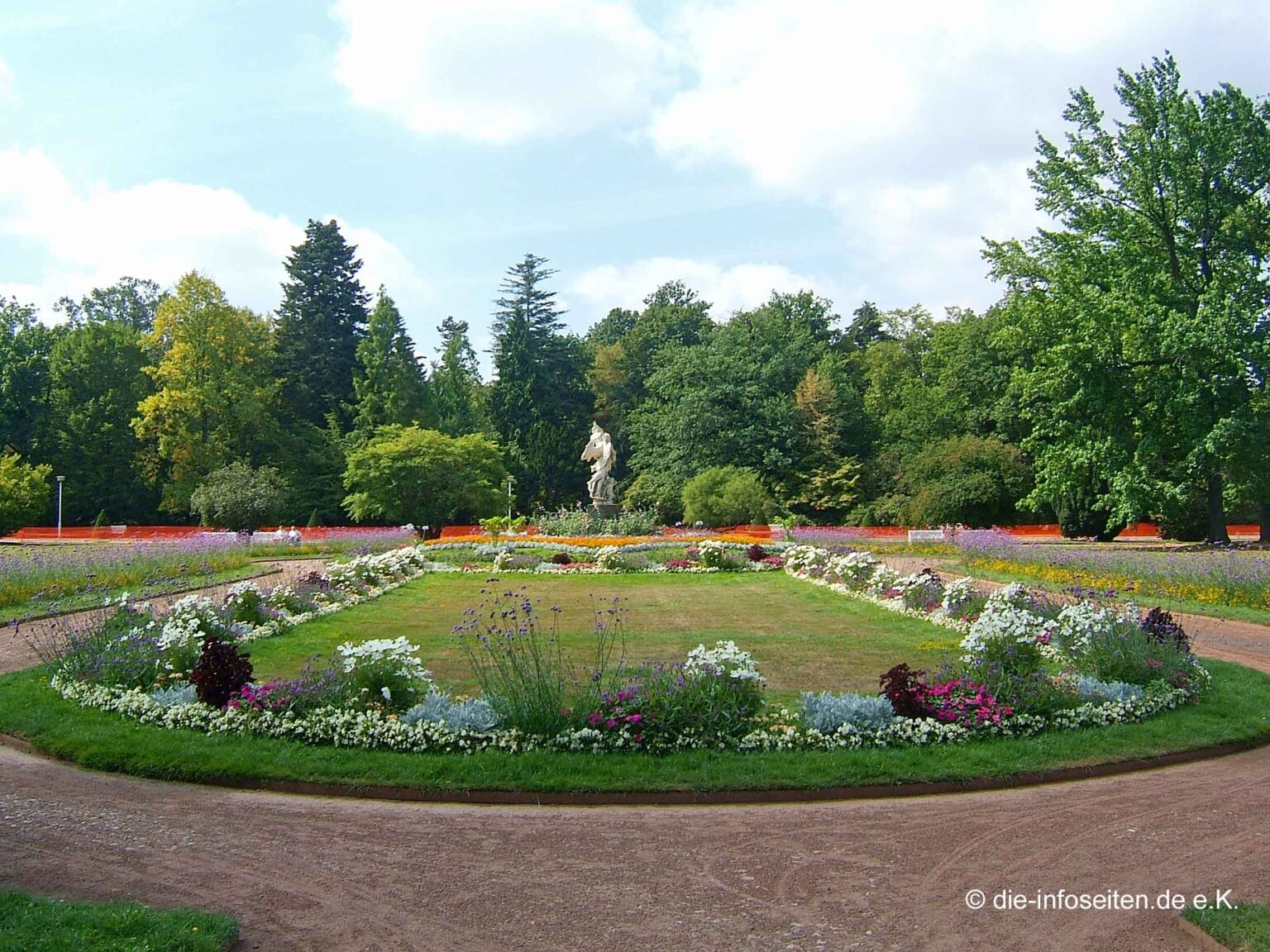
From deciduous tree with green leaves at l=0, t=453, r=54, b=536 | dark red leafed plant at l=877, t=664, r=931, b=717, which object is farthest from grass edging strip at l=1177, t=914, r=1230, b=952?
deciduous tree with green leaves at l=0, t=453, r=54, b=536

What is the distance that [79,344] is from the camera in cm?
5078

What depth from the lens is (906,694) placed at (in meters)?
8.40

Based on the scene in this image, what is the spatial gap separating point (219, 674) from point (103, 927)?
461cm

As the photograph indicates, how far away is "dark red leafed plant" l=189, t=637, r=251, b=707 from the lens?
29.0ft

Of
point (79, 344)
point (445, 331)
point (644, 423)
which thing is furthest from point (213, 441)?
point (445, 331)

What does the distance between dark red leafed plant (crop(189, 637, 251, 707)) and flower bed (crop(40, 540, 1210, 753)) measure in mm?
14

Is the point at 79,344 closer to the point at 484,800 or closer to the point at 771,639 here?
the point at 771,639

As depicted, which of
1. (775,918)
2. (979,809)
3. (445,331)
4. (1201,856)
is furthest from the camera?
(445,331)

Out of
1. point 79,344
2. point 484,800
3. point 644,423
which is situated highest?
point 79,344

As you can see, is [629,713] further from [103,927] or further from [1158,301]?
[1158,301]

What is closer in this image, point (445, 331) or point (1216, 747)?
point (1216, 747)

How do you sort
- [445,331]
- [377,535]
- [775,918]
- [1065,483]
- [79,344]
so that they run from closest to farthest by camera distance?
[775,918] < [1065,483] < [377,535] < [79,344] < [445,331]

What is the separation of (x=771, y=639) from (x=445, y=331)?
6912cm

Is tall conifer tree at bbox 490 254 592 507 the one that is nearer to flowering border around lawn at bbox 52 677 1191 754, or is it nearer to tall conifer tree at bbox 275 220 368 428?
tall conifer tree at bbox 275 220 368 428
